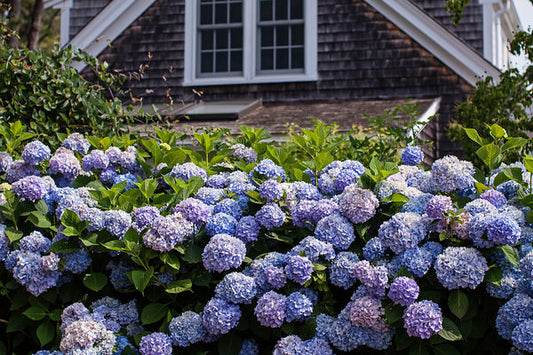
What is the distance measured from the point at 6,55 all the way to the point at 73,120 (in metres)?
0.62

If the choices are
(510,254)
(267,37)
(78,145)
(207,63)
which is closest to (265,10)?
(267,37)

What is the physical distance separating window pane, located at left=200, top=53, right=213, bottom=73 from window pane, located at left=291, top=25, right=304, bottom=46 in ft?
4.66

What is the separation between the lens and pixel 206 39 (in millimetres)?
10914

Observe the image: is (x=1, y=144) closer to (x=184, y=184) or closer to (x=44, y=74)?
(x=44, y=74)

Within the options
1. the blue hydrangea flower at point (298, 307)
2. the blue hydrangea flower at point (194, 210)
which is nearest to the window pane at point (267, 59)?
the blue hydrangea flower at point (194, 210)

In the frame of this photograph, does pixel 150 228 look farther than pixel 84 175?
No

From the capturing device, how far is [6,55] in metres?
4.44

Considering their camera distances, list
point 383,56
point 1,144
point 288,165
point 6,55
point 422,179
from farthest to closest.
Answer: point 383,56 < point 6,55 < point 1,144 < point 288,165 < point 422,179

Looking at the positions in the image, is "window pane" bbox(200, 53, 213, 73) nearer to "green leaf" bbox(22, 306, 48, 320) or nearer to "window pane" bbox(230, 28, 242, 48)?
"window pane" bbox(230, 28, 242, 48)

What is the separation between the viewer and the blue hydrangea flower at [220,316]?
229cm

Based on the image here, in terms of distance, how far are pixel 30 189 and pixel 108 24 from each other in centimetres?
871

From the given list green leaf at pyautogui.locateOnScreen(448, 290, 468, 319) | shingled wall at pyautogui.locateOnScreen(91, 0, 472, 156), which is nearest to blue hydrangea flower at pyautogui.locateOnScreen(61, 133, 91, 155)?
green leaf at pyautogui.locateOnScreen(448, 290, 468, 319)

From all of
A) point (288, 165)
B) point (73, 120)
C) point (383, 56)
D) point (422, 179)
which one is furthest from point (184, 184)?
point (383, 56)

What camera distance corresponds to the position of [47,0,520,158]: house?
32.2ft
